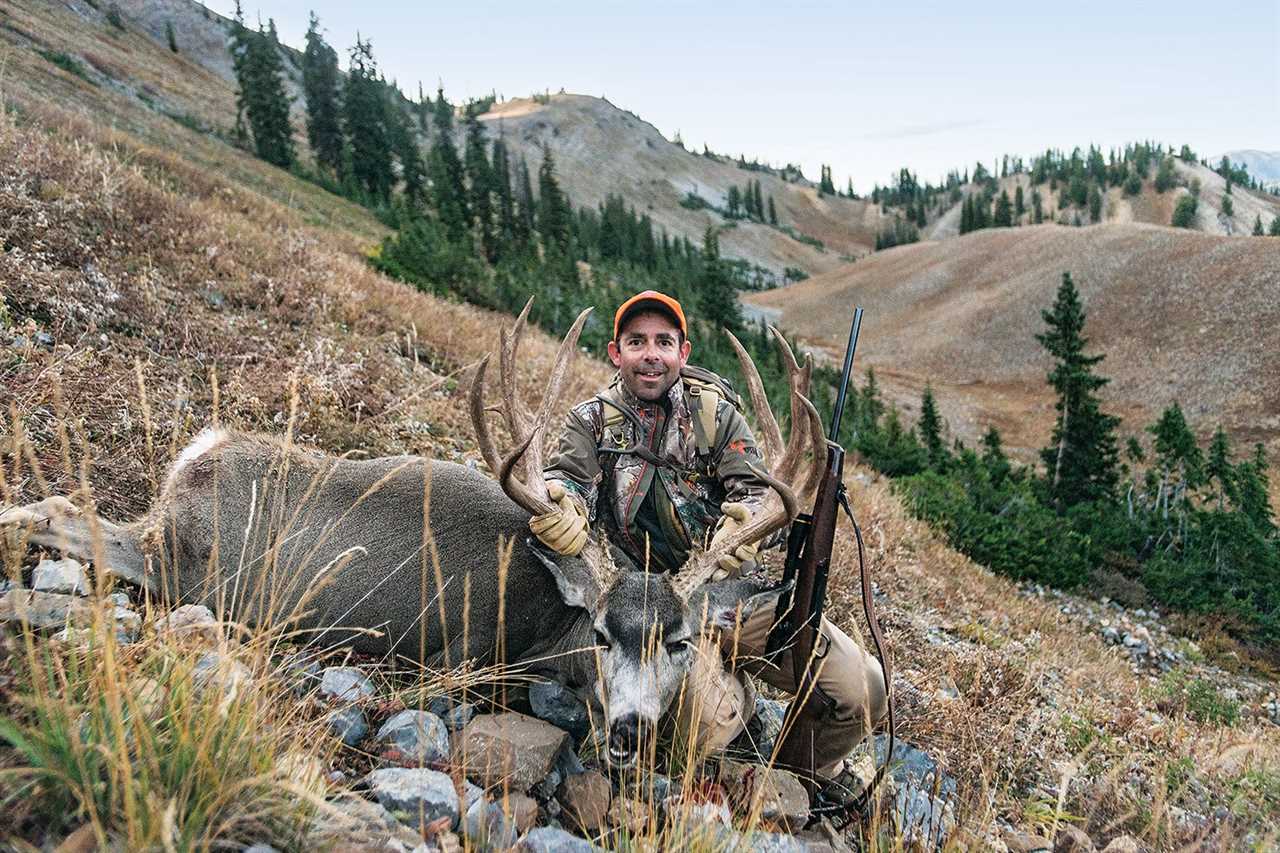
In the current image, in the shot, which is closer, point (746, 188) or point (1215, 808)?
point (1215, 808)

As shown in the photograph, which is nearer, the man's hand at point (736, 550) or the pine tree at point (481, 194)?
the man's hand at point (736, 550)

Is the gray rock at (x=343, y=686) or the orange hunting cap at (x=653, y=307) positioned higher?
the orange hunting cap at (x=653, y=307)

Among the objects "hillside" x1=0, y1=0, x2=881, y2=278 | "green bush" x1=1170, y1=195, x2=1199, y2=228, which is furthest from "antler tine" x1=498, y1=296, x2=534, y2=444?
"green bush" x1=1170, y1=195, x2=1199, y2=228

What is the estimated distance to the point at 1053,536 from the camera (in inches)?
565

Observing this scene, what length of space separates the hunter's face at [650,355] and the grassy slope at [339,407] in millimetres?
2229

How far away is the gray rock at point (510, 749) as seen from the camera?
2648 millimetres

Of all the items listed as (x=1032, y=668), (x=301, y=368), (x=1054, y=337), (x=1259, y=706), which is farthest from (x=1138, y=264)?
(x=301, y=368)

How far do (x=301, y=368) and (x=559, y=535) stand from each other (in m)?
3.91

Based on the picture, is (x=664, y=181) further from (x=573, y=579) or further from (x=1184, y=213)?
(x=573, y=579)

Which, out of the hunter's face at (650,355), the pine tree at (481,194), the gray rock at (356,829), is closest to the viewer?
the gray rock at (356,829)

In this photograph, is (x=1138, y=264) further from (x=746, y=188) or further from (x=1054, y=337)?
(x=746, y=188)

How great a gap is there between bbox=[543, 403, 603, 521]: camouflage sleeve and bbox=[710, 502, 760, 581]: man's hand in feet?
2.73

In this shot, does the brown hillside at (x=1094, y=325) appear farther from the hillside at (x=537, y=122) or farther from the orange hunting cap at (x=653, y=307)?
the hillside at (x=537, y=122)

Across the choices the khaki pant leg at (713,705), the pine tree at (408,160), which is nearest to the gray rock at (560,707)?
the khaki pant leg at (713,705)
